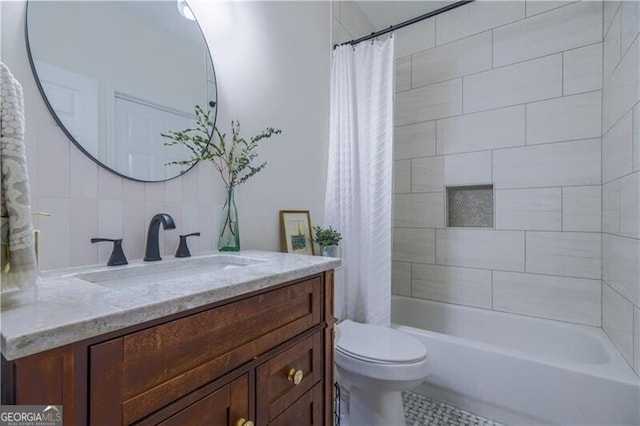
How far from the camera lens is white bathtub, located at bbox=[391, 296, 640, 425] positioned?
1.35 meters

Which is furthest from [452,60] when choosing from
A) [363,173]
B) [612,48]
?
[363,173]

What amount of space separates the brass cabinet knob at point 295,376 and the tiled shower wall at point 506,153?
1.86m

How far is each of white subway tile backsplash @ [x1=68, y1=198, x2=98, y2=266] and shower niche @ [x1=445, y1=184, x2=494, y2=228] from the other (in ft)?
7.33

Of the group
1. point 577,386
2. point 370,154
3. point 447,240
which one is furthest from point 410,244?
point 577,386

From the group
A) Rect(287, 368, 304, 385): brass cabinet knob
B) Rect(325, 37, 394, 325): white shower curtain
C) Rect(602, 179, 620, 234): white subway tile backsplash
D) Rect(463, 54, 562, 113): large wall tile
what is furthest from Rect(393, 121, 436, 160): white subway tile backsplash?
Rect(287, 368, 304, 385): brass cabinet knob

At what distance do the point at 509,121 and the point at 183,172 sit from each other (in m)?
2.16

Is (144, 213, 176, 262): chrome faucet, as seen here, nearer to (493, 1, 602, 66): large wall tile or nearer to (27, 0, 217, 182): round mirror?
(27, 0, 217, 182): round mirror

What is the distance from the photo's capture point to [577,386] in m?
1.39

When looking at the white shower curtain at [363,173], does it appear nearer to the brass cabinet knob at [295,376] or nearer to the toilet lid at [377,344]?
the toilet lid at [377,344]

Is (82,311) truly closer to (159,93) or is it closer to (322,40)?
(159,93)

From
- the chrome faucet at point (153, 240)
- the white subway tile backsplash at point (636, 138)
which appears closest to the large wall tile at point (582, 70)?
the white subway tile backsplash at point (636, 138)

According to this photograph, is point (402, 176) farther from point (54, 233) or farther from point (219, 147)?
point (54, 233)

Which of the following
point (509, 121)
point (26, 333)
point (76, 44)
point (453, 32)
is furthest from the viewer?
point (453, 32)

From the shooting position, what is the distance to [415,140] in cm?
254
